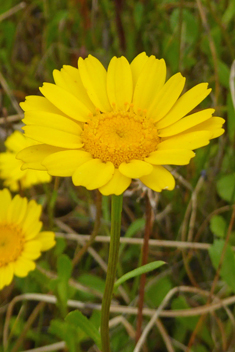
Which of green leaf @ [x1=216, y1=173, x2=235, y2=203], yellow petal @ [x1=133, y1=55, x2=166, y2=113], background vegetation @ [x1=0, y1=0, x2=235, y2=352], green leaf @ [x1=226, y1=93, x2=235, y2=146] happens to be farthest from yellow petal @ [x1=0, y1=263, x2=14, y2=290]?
green leaf @ [x1=226, y1=93, x2=235, y2=146]

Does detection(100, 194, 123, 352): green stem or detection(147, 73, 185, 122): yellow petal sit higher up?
detection(147, 73, 185, 122): yellow petal

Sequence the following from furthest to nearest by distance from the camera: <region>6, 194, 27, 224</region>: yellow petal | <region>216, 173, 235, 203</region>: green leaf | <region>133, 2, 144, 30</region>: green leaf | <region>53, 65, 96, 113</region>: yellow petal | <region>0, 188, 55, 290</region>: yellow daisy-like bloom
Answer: <region>133, 2, 144, 30</region>: green leaf, <region>216, 173, 235, 203</region>: green leaf, <region>6, 194, 27, 224</region>: yellow petal, <region>0, 188, 55, 290</region>: yellow daisy-like bloom, <region>53, 65, 96, 113</region>: yellow petal

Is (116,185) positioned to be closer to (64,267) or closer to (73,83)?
(73,83)

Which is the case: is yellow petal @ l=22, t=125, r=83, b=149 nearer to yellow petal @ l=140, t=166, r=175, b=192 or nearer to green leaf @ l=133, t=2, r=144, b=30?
yellow petal @ l=140, t=166, r=175, b=192

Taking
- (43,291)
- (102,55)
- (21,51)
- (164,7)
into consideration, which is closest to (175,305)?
(43,291)

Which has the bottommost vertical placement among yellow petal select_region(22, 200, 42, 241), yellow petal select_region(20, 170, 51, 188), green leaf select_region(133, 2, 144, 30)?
yellow petal select_region(22, 200, 42, 241)

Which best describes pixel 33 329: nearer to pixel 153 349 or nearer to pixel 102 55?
pixel 153 349

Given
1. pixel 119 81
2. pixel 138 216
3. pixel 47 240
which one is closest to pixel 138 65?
pixel 119 81

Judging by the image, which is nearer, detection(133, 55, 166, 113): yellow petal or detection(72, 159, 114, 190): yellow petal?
detection(72, 159, 114, 190): yellow petal
